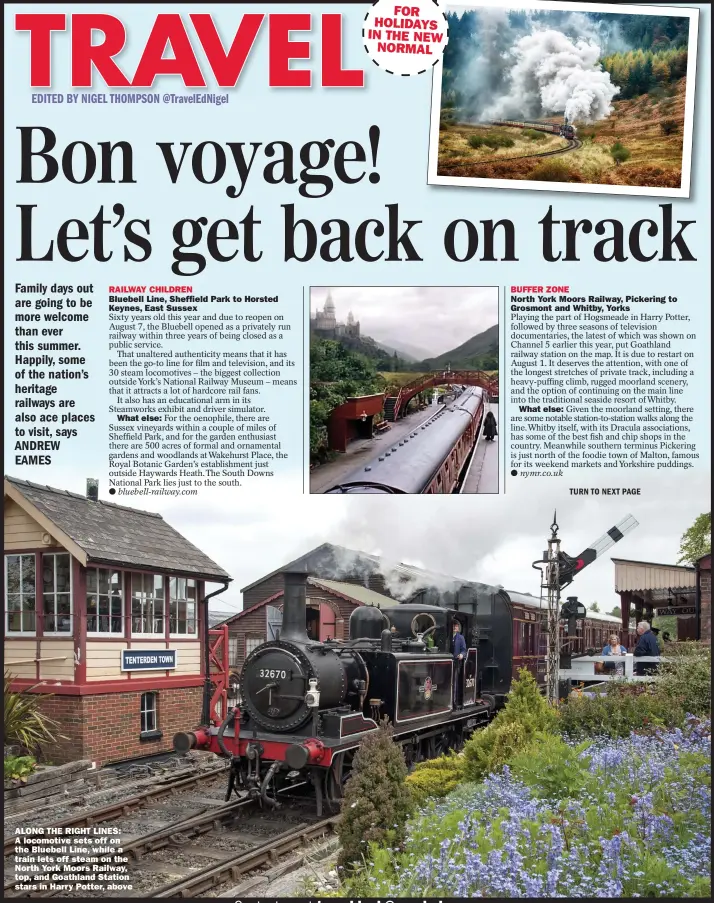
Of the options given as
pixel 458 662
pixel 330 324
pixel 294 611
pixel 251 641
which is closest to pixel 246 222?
pixel 330 324

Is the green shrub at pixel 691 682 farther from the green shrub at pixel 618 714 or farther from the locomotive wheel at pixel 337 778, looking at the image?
the locomotive wheel at pixel 337 778

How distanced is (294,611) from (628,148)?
22.5 ft

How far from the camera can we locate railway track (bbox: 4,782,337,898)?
8.05 meters

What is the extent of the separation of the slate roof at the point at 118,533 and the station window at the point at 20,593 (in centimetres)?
113

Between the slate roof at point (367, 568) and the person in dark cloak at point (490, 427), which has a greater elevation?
the person in dark cloak at point (490, 427)

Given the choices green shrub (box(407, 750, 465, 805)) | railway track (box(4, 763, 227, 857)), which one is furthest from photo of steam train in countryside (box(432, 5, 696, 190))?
railway track (box(4, 763, 227, 857))

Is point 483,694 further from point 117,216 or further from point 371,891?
point 117,216

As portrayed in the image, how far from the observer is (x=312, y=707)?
34.4ft

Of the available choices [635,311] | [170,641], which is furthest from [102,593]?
[635,311]

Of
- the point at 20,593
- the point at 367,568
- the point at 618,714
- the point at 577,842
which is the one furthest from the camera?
the point at 367,568

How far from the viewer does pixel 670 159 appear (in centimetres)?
874

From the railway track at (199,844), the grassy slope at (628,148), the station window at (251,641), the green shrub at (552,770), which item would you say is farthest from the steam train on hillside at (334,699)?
the station window at (251,641)

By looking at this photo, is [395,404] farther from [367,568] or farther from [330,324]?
[367,568]

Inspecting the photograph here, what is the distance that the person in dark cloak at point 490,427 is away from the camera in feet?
29.5
